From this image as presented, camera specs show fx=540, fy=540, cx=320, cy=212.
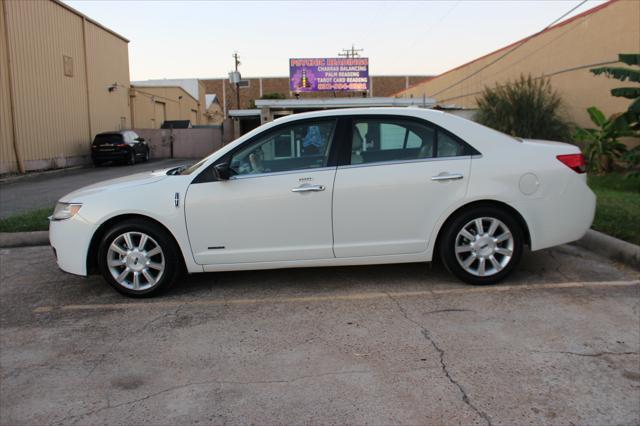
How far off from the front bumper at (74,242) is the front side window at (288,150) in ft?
4.81

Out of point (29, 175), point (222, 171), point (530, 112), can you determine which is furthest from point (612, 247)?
point (29, 175)

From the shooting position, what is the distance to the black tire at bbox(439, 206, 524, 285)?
492 centimetres

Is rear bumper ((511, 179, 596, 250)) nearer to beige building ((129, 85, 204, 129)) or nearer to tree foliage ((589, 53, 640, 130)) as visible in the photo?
tree foliage ((589, 53, 640, 130))

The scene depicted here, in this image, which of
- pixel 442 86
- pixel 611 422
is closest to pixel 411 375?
pixel 611 422

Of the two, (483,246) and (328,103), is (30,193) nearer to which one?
(328,103)

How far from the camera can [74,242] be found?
4.93m

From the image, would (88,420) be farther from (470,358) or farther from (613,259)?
(613,259)

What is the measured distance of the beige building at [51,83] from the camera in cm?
1973

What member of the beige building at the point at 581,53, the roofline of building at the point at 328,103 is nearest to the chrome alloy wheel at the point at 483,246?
the beige building at the point at 581,53

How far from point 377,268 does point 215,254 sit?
1.77 meters

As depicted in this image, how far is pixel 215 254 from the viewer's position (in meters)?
4.91

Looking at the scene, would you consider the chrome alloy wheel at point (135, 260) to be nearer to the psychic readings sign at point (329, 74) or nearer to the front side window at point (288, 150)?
the front side window at point (288, 150)

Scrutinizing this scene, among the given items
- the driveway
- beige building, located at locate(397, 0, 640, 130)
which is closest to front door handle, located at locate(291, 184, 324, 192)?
the driveway

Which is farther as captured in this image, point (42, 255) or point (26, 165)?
point (26, 165)
